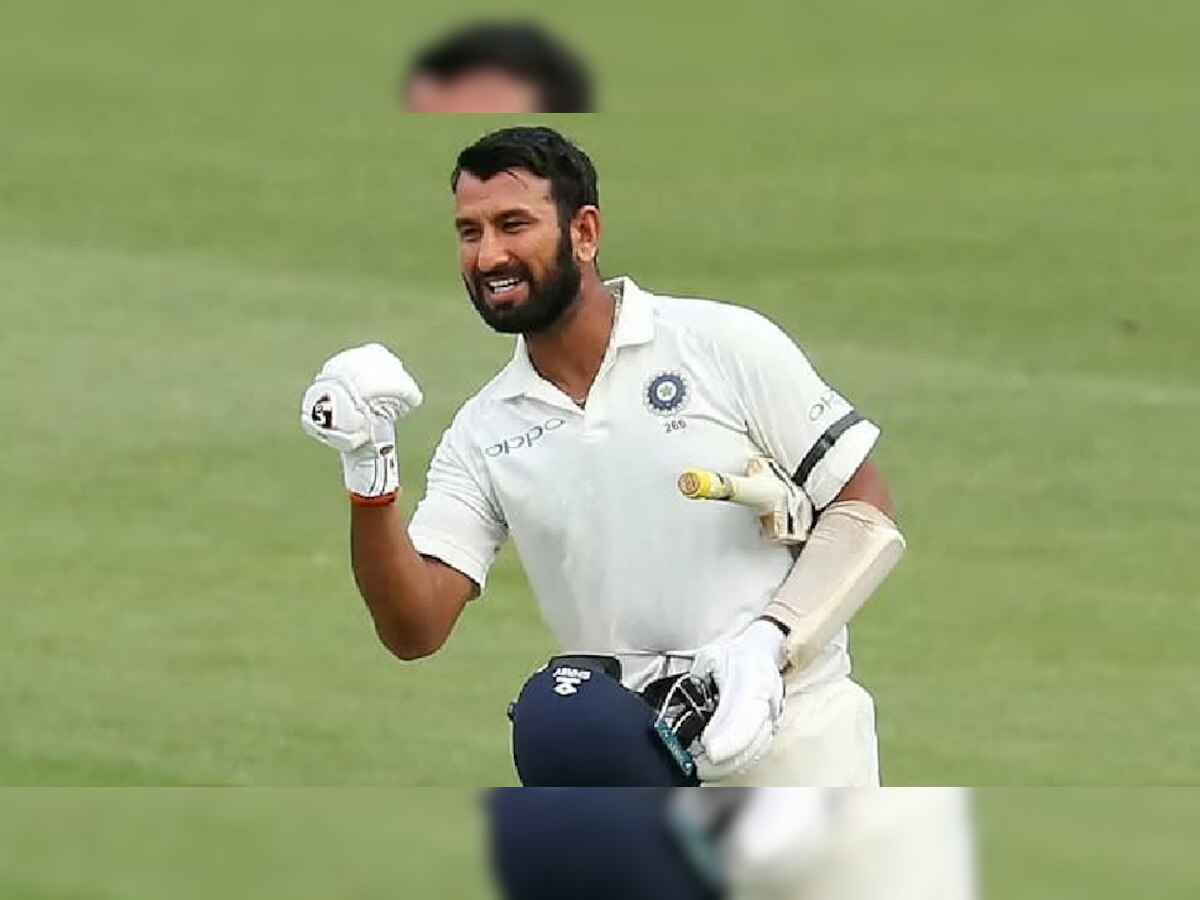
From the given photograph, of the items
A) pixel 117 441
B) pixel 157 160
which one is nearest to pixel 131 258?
pixel 157 160

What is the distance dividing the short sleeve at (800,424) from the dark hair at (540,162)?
37 centimetres

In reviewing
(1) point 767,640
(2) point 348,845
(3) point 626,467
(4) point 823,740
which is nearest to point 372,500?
(3) point 626,467

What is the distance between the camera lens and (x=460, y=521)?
5457 mm

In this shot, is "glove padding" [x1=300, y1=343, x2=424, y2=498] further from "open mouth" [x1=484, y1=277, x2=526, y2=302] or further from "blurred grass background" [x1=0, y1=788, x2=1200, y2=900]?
"blurred grass background" [x1=0, y1=788, x2=1200, y2=900]

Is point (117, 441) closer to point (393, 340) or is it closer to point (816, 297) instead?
point (393, 340)

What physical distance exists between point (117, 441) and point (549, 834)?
368 inches

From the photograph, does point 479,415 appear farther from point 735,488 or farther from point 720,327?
point 735,488

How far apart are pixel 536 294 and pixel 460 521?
45 cm

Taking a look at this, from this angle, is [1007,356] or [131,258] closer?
[1007,356]

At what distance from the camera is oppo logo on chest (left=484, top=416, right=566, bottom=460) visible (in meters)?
5.34

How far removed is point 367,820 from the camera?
318 cm

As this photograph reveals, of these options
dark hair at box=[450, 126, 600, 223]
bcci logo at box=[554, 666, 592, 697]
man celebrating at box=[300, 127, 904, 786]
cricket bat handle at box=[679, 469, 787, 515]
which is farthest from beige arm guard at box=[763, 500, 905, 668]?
dark hair at box=[450, 126, 600, 223]

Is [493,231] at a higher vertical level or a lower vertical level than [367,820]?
higher

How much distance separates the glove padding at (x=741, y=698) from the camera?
4.75 meters
